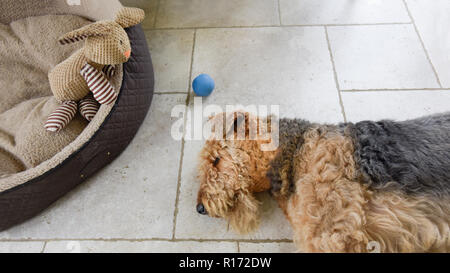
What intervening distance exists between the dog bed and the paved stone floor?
5.6 inches

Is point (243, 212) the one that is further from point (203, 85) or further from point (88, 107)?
point (88, 107)

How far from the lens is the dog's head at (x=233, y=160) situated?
1.32 m

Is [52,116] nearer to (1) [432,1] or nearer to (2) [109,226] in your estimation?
(2) [109,226]

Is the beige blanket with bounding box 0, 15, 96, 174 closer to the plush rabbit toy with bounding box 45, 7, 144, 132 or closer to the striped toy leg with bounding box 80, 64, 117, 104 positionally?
the plush rabbit toy with bounding box 45, 7, 144, 132

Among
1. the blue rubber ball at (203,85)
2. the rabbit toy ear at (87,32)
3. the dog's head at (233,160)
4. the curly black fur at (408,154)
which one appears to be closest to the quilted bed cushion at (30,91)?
the rabbit toy ear at (87,32)

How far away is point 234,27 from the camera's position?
243 centimetres

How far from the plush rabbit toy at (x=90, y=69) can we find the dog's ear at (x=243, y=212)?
32.9 inches

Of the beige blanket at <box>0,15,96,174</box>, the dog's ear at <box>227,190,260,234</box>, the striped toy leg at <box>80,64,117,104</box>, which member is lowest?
the dog's ear at <box>227,190,260,234</box>

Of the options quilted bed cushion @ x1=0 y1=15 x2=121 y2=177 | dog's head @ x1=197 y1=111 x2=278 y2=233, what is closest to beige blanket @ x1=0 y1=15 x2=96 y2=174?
quilted bed cushion @ x1=0 y1=15 x2=121 y2=177

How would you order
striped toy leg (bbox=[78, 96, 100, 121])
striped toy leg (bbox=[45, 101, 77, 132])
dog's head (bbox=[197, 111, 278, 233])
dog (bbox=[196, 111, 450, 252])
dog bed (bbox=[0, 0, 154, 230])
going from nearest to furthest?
dog (bbox=[196, 111, 450, 252]) < dog's head (bbox=[197, 111, 278, 233]) < dog bed (bbox=[0, 0, 154, 230]) < striped toy leg (bbox=[45, 101, 77, 132]) < striped toy leg (bbox=[78, 96, 100, 121])

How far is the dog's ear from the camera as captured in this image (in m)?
1.41

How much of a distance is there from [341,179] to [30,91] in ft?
6.20

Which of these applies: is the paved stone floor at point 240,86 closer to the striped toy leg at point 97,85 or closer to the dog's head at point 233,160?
the dog's head at point 233,160
